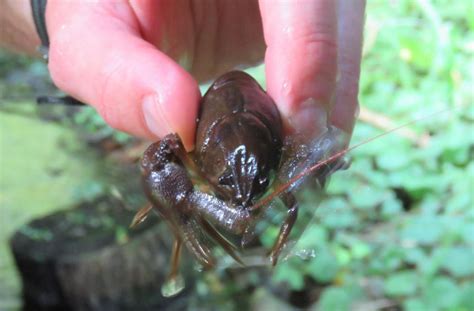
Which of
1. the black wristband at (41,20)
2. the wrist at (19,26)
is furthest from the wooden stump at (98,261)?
the black wristband at (41,20)

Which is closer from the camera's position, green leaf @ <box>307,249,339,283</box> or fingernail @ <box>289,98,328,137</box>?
fingernail @ <box>289,98,328,137</box>

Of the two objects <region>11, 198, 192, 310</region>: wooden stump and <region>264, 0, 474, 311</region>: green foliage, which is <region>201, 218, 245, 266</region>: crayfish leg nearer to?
<region>264, 0, 474, 311</region>: green foliage

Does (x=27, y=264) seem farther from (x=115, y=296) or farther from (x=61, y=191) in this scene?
(x=61, y=191)

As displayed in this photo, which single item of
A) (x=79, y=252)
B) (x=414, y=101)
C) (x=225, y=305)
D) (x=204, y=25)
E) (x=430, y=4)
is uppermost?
(x=204, y=25)

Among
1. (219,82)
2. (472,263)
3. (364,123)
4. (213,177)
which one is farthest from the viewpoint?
(364,123)

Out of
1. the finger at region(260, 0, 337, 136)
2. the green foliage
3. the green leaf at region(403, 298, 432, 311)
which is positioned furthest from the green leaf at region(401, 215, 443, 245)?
the finger at region(260, 0, 337, 136)

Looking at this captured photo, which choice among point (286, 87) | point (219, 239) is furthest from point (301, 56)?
point (219, 239)

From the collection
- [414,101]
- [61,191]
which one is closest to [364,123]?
[414,101]
